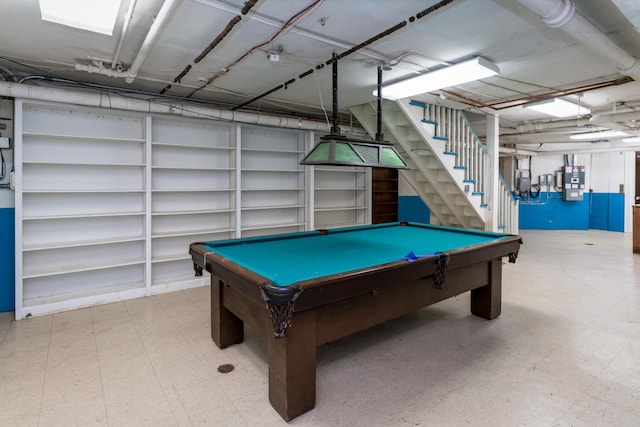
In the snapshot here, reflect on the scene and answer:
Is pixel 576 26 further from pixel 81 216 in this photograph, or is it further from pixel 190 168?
pixel 81 216

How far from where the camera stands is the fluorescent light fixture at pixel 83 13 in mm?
2316

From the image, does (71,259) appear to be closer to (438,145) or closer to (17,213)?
(17,213)

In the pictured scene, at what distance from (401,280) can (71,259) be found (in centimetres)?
390

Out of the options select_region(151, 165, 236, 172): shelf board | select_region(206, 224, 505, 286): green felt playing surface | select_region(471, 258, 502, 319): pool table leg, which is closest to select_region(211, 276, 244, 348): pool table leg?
select_region(206, 224, 505, 286): green felt playing surface

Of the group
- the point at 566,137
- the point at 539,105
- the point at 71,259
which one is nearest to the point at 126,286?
the point at 71,259

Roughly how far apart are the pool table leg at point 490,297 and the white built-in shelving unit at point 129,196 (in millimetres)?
2918

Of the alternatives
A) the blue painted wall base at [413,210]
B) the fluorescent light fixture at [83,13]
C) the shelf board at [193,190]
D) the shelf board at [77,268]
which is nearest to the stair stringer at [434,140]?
the shelf board at [193,190]

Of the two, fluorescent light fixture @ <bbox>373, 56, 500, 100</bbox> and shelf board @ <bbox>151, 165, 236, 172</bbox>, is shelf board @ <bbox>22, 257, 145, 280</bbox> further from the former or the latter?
fluorescent light fixture @ <bbox>373, 56, 500, 100</bbox>

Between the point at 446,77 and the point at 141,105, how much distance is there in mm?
3352

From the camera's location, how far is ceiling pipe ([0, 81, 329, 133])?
11.0 ft

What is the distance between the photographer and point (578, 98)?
4641mm

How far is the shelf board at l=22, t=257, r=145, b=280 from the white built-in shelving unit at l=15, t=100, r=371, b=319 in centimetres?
1

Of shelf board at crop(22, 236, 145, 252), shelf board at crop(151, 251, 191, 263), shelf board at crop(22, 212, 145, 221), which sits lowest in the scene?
shelf board at crop(151, 251, 191, 263)

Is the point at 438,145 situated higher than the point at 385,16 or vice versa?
the point at 385,16
